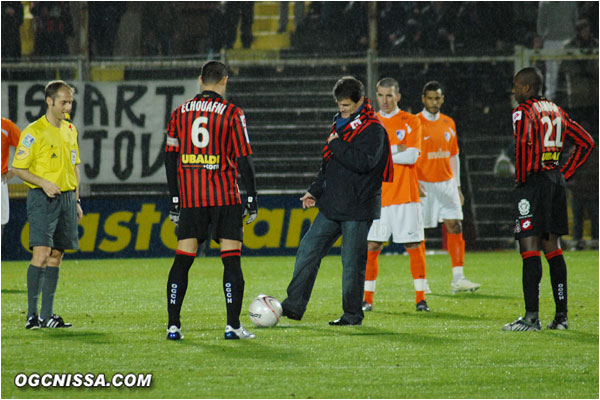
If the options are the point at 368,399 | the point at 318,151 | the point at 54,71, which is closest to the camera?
the point at 368,399

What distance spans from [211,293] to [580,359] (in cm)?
508

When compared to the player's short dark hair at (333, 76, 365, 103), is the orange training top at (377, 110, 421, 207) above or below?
below

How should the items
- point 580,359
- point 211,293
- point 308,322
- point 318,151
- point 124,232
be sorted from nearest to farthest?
point 580,359, point 308,322, point 211,293, point 124,232, point 318,151

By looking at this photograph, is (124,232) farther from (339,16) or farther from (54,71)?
(339,16)

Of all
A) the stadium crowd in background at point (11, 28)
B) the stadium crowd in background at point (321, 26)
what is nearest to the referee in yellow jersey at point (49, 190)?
the stadium crowd in background at point (11, 28)

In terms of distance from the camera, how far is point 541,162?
7277mm

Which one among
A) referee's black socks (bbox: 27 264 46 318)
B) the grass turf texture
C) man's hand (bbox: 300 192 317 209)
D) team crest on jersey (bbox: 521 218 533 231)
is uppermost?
man's hand (bbox: 300 192 317 209)

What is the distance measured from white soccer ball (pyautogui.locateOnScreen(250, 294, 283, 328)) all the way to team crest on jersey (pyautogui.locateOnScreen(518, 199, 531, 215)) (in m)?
1.97

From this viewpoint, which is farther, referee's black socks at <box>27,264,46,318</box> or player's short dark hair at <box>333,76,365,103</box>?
referee's black socks at <box>27,264,46,318</box>

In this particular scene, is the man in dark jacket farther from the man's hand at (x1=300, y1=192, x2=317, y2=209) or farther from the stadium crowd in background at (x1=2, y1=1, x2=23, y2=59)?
the stadium crowd in background at (x1=2, y1=1, x2=23, y2=59)

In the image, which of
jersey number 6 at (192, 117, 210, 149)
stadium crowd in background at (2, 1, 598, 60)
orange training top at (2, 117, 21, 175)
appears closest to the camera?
jersey number 6 at (192, 117, 210, 149)

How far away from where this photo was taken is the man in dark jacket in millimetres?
7441

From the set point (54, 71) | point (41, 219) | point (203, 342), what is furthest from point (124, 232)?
point (203, 342)

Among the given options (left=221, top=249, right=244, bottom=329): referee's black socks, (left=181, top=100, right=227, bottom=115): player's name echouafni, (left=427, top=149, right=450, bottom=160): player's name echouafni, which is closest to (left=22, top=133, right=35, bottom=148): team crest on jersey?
(left=181, top=100, right=227, bottom=115): player's name echouafni
